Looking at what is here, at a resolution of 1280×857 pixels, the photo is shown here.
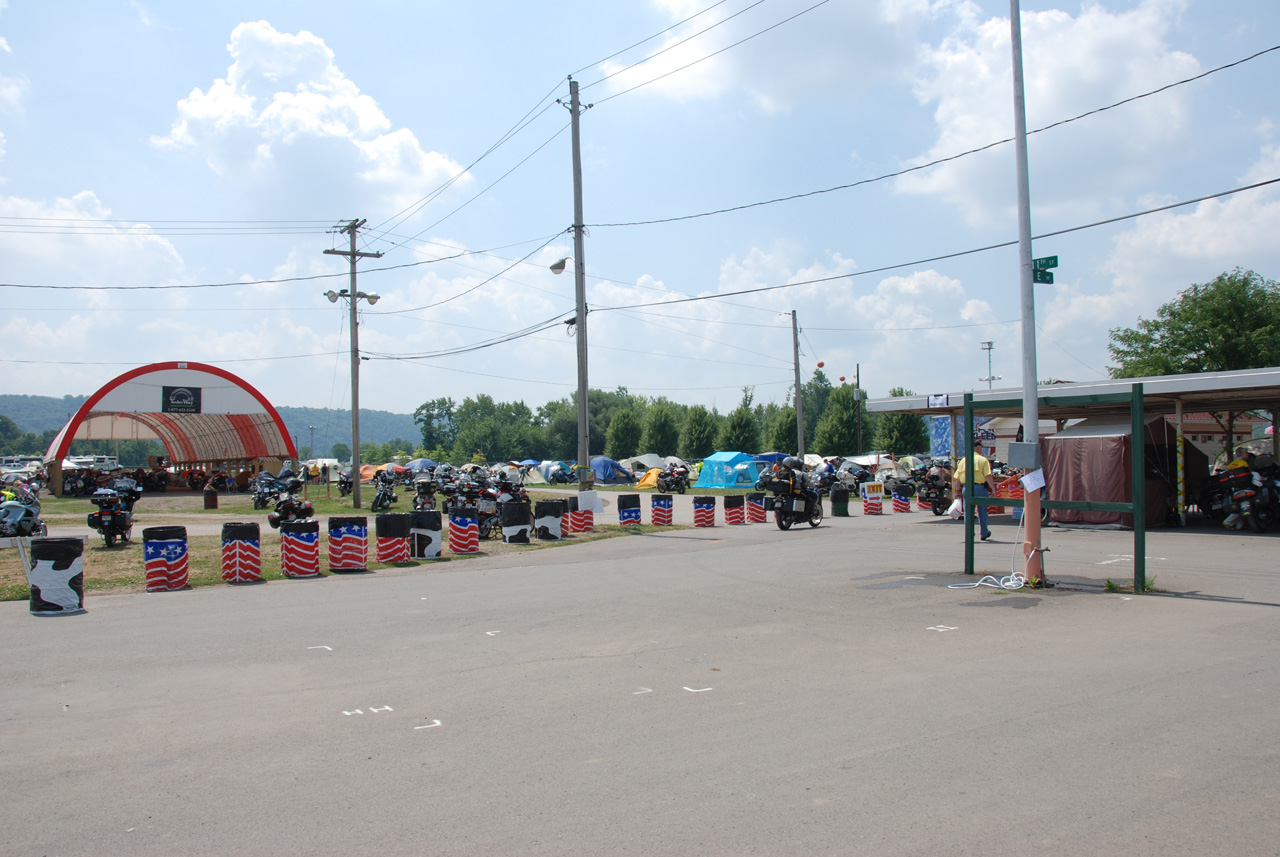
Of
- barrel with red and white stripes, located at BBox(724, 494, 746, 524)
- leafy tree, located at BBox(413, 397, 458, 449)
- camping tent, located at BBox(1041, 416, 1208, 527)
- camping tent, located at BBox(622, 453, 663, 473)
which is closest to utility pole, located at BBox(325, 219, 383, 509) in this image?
barrel with red and white stripes, located at BBox(724, 494, 746, 524)

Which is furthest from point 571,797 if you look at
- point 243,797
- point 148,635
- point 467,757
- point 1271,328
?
point 1271,328

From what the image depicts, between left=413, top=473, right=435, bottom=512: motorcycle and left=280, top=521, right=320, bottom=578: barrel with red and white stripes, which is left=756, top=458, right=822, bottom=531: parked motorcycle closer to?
left=413, top=473, right=435, bottom=512: motorcycle

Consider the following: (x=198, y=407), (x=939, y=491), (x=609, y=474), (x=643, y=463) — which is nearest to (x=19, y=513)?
(x=939, y=491)

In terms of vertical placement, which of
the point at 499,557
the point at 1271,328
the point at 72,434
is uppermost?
the point at 1271,328

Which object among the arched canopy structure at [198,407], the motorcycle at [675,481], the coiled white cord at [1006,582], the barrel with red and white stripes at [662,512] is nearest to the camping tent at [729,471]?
the motorcycle at [675,481]

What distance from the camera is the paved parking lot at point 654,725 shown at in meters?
4.13

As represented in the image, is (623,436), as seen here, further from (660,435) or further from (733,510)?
(733,510)

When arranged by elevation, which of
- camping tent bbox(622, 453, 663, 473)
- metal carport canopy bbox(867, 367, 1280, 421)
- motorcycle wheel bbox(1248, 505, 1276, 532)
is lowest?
motorcycle wheel bbox(1248, 505, 1276, 532)

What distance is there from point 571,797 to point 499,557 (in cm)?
1213

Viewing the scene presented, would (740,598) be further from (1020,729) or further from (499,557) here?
(499,557)

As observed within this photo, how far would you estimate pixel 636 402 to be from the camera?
13300 centimetres

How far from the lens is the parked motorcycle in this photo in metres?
21.5

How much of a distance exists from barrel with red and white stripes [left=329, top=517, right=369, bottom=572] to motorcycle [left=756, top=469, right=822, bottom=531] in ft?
35.5

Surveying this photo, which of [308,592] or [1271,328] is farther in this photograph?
[1271,328]
